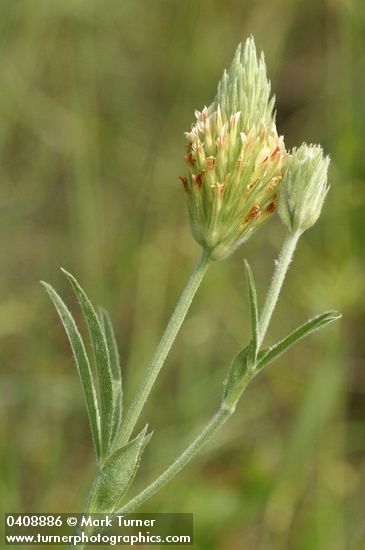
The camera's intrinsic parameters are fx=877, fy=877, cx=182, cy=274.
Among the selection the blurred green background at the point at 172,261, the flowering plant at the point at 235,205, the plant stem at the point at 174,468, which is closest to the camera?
the plant stem at the point at 174,468

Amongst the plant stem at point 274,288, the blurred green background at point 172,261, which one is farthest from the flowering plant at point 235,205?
the blurred green background at point 172,261

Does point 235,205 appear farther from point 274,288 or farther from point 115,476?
point 115,476

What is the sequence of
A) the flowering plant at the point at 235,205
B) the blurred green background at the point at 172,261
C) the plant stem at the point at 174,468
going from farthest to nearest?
the blurred green background at the point at 172,261
the flowering plant at the point at 235,205
the plant stem at the point at 174,468

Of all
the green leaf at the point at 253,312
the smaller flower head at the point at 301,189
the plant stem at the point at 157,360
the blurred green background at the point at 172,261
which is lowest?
the plant stem at the point at 157,360

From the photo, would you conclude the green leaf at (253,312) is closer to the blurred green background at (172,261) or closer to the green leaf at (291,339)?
the green leaf at (291,339)

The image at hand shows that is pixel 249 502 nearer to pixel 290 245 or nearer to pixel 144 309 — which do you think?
pixel 144 309

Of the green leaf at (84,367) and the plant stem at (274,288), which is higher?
the plant stem at (274,288)

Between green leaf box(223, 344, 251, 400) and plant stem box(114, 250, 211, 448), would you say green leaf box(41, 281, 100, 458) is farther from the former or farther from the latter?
green leaf box(223, 344, 251, 400)
